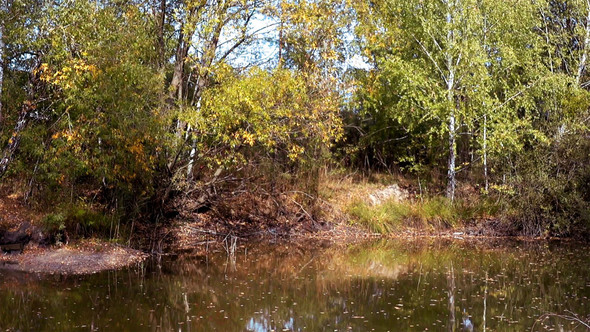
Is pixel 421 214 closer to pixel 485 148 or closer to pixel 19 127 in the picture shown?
pixel 485 148

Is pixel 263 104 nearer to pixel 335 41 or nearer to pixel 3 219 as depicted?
pixel 335 41

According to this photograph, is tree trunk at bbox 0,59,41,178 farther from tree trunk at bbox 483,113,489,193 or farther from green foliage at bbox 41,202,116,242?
tree trunk at bbox 483,113,489,193

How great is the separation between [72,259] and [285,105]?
809 centimetres

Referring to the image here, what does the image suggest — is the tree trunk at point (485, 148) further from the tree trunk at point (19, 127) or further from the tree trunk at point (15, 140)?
the tree trunk at point (15, 140)

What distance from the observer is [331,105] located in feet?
72.8

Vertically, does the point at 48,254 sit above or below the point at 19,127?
below

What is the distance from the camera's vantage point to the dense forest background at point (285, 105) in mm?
16891

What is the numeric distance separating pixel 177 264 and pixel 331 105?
808 centimetres

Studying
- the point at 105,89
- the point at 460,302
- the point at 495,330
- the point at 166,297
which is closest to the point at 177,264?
the point at 166,297

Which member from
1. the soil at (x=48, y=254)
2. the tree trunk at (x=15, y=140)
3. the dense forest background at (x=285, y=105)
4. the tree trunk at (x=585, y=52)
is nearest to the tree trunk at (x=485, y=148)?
the dense forest background at (x=285, y=105)

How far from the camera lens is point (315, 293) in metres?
14.1

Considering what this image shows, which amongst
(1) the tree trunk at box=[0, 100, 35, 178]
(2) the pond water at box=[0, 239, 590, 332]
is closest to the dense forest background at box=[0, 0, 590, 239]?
(1) the tree trunk at box=[0, 100, 35, 178]

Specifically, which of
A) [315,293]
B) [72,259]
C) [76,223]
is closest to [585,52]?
[315,293]

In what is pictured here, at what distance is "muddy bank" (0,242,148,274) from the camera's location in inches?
624
